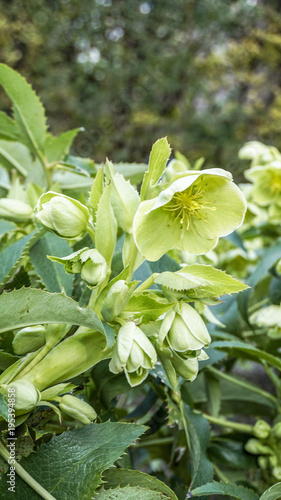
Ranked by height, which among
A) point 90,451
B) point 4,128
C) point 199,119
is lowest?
point 199,119

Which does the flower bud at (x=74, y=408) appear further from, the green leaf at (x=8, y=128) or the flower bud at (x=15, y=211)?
the green leaf at (x=8, y=128)

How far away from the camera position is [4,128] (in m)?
0.49

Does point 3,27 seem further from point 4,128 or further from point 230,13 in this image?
point 4,128

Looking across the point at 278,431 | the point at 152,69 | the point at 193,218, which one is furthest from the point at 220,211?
the point at 152,69

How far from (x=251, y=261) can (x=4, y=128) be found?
0.35 meters

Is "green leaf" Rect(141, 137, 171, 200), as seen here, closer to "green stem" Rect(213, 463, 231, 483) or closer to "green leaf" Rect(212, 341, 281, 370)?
"green leaf" Rect(212, 341, 281, 370)

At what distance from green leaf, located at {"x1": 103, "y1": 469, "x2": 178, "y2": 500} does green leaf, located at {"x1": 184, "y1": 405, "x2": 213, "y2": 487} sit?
0.15 feet

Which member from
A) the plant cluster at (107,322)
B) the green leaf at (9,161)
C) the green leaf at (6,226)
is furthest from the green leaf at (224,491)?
the green leaf at (9,161)

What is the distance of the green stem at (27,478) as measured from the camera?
29cm

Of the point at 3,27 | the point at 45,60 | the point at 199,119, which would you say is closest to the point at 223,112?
the point at 199,119

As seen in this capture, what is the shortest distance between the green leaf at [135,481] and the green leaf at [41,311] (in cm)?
11

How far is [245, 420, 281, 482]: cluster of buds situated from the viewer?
44 centimetres

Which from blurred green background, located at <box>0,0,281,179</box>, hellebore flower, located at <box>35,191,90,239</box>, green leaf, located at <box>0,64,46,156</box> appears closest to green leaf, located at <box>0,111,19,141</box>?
green leaf, located at <box>0,64,46,156</box>

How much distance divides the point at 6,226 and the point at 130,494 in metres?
0.23
